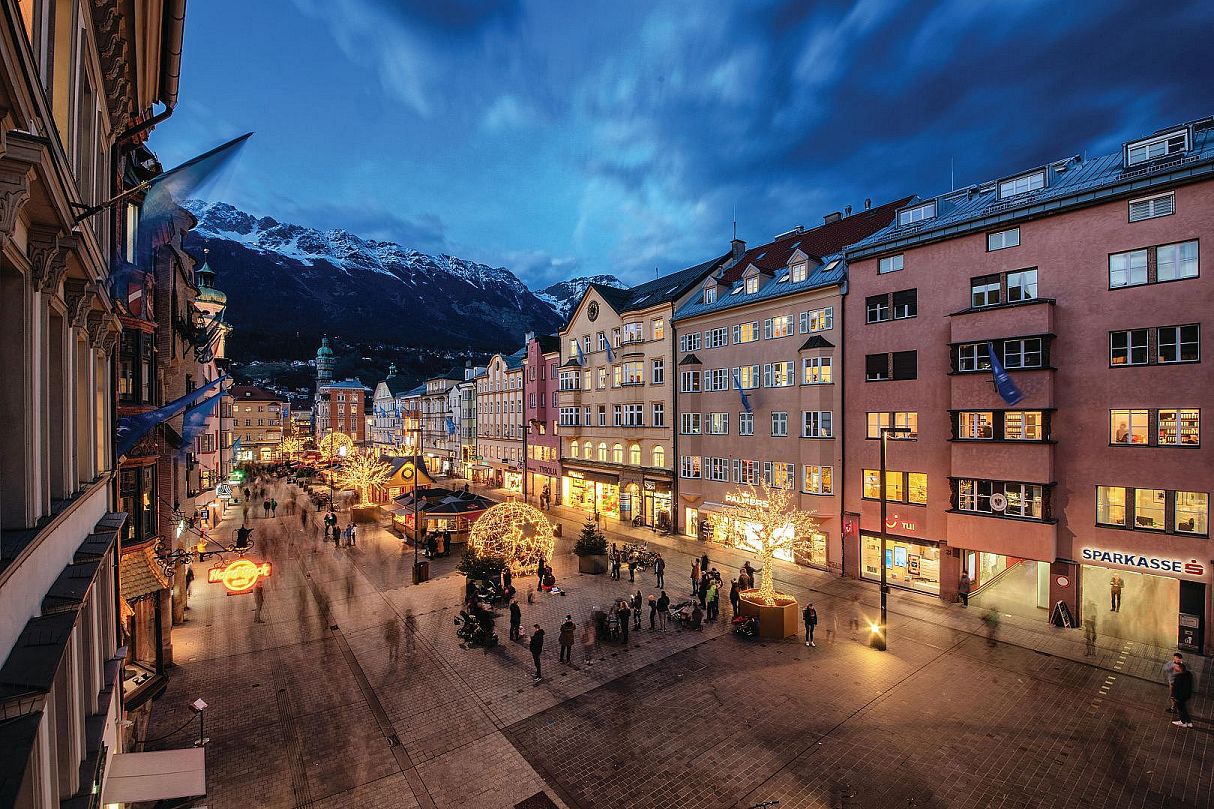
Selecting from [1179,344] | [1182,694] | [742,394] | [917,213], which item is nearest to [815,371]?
[742,394]

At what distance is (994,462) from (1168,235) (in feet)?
30.5

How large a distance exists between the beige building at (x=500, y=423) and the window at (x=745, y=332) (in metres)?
29.0

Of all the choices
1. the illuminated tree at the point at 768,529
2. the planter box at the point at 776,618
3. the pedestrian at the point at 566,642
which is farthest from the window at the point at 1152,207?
the pedestrian at the point at 566,642

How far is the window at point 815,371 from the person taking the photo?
26.6m

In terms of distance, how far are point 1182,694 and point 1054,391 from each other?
10731mm

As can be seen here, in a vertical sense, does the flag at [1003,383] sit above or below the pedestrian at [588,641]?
above

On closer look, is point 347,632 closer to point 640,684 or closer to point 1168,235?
point 640,684

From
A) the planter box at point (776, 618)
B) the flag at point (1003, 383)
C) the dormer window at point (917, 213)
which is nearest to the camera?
the planter box at point (776, 618)

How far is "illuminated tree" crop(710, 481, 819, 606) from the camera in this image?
19.7 m

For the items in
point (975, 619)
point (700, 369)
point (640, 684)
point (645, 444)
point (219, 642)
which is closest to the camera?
point (640, 684)

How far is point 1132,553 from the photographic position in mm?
18359

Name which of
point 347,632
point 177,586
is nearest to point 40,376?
point 347,632

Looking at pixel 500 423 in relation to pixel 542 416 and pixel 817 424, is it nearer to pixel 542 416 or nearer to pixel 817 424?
pixel 542 416

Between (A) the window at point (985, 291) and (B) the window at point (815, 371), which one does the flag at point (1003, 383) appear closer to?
(A) the window at point (985, 291)
